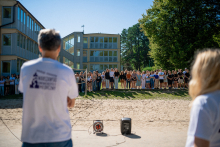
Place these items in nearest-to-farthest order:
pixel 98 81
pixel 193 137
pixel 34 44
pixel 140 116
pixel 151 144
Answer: pixel 193 137
pixel 151 144
pixel 140 116
pixel 98 81
pixel 34 44

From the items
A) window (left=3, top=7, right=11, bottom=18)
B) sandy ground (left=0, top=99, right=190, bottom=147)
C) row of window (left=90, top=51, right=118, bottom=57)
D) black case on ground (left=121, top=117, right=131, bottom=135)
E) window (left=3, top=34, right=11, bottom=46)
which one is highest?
window (left=3, top=7, right=11, bottom=18)

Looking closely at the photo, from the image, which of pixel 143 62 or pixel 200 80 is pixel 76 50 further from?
pixel 200 80

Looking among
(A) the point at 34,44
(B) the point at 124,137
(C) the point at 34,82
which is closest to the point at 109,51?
(A) the point at 34,44

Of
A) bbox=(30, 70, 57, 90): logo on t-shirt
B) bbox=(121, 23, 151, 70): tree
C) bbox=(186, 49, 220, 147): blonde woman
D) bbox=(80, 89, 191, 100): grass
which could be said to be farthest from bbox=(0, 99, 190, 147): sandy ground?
bbox=(121, 23, 151, 70): tree

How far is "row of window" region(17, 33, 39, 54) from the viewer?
24125 mm

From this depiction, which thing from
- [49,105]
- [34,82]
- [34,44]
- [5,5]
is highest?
[5,5]

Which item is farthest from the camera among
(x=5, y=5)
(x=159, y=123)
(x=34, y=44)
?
(x=34, y=44)

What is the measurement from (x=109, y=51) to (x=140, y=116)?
1495 inches

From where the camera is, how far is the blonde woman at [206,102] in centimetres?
145

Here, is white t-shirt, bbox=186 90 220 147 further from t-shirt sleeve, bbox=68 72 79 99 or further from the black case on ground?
the black case on ground

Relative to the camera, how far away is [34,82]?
6.53ft

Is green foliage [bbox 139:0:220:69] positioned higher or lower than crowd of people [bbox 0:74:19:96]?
higher

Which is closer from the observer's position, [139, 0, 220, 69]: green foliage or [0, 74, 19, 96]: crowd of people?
[0, 74, 19, 96]: crowd of people

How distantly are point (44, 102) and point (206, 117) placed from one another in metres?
1.48
